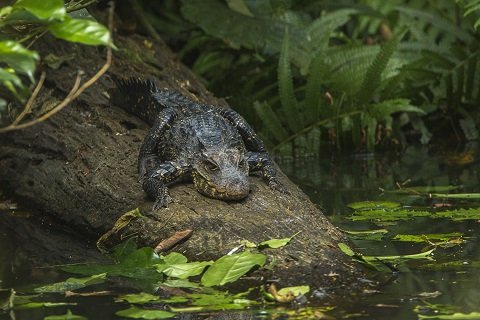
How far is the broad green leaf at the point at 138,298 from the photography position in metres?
4.47

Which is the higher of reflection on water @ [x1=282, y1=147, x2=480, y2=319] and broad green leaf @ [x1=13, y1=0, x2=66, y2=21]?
broad green leaf @ [x1=13, y1=0, x2=66, y2=21]

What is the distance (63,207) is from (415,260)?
8.48 ft

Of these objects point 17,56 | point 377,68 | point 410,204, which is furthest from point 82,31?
point 377,68

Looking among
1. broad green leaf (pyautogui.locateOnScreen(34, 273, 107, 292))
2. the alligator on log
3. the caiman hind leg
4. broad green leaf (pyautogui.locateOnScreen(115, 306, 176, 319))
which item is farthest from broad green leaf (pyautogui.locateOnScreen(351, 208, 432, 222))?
broad green leaf (pyautogui.locateOnScreen(115, 306, 176, 319))

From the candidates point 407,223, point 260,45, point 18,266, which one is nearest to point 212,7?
point 260,45

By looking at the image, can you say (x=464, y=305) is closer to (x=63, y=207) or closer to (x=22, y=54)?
(x=22, y=54)

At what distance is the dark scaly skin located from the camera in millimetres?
5883

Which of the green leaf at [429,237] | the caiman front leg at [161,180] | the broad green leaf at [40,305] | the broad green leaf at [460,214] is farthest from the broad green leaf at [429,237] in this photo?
the broad green leaf at [40,305]

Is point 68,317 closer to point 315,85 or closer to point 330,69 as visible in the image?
point 315,85

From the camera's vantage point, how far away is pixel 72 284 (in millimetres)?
4805

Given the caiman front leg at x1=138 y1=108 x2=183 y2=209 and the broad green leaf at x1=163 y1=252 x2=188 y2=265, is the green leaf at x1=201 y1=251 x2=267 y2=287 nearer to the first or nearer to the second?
the broad green leaf at x1=163 y1=252 x2=188 y2=265

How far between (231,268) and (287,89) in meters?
4.76

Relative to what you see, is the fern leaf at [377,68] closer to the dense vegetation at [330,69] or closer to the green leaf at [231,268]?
the dense vegetation at [330,69]

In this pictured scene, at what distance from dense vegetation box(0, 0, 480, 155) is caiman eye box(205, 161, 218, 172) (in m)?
3.26
